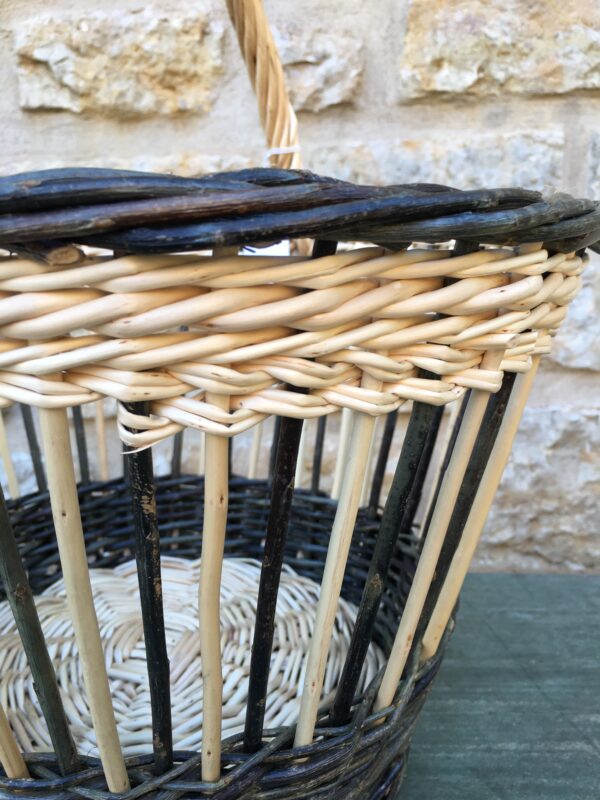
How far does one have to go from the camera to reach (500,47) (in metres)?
0.76

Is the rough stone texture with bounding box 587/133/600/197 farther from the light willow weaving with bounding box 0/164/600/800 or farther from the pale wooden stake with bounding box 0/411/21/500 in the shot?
the pale wooden stake with bounding box 0/411/21/500

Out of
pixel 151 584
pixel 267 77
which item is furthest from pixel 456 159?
pixel 151 584

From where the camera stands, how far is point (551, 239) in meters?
0.26

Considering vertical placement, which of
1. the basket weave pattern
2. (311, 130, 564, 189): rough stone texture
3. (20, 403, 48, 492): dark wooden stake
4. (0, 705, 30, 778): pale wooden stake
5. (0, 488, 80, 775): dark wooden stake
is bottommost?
(20, 403, 48, 492): dark wooden stake

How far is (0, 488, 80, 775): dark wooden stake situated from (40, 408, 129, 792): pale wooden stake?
2 cm

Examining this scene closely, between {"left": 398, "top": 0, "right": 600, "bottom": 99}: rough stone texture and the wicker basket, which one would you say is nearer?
the wicker basket

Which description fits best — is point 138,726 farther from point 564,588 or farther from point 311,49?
point 311,49

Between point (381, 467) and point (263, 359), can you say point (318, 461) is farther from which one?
point (263, 359)

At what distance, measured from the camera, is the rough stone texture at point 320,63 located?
30.3 inches

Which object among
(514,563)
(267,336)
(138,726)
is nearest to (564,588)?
(514,563)

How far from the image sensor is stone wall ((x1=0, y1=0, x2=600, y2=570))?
759 millimetres

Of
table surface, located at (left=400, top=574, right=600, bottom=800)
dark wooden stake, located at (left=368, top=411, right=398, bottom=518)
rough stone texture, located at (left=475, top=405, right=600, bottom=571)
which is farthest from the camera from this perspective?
rough stone texture, located at (left=475, top=405, right=600, bottom=571)

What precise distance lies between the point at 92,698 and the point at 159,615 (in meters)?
0.05

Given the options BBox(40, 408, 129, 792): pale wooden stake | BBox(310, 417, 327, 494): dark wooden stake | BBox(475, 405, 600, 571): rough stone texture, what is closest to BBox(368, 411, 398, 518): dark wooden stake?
BBox(310, 417, 327, 494): dark wooden stake
